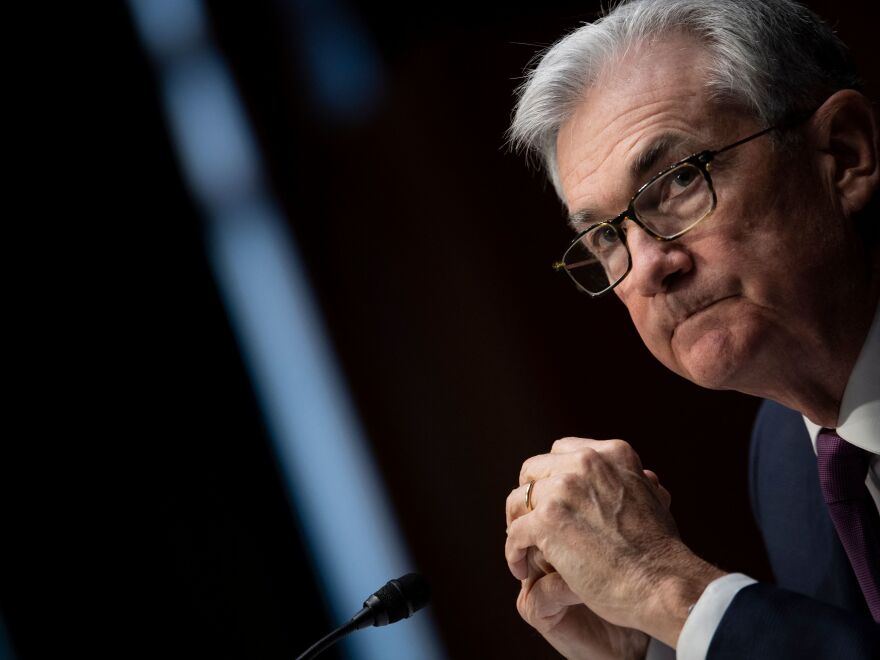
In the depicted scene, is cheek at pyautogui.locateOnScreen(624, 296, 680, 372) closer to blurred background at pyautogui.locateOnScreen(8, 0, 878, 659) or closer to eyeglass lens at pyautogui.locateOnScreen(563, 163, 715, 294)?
eyeglass lens at pyautogui.locateOnScreen(563, 163, 715, 294)

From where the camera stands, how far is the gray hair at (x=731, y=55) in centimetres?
113

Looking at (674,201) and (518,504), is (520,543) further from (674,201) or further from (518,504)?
(674,201)

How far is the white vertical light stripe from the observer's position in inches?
70.1

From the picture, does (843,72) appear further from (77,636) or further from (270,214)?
(77,636)

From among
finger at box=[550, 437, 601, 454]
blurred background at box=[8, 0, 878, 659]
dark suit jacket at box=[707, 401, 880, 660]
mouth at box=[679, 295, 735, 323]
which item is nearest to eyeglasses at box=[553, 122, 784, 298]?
mouth at box=[679, 295, 735, 323]

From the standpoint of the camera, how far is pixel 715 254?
3.55 feet

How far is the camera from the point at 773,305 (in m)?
1.07

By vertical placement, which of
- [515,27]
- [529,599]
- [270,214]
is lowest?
[529,599]

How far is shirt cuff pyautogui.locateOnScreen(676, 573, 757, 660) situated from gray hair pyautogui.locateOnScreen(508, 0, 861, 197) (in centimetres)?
64

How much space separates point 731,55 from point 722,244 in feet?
0.94

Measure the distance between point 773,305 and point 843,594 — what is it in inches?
21.6

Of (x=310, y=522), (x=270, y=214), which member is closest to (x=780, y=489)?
(x=310, y=522)

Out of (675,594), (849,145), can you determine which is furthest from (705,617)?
(849,145)

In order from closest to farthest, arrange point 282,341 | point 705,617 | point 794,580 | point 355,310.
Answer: point 705,617 < point 794,580 < point 282,341 < point 355,310
